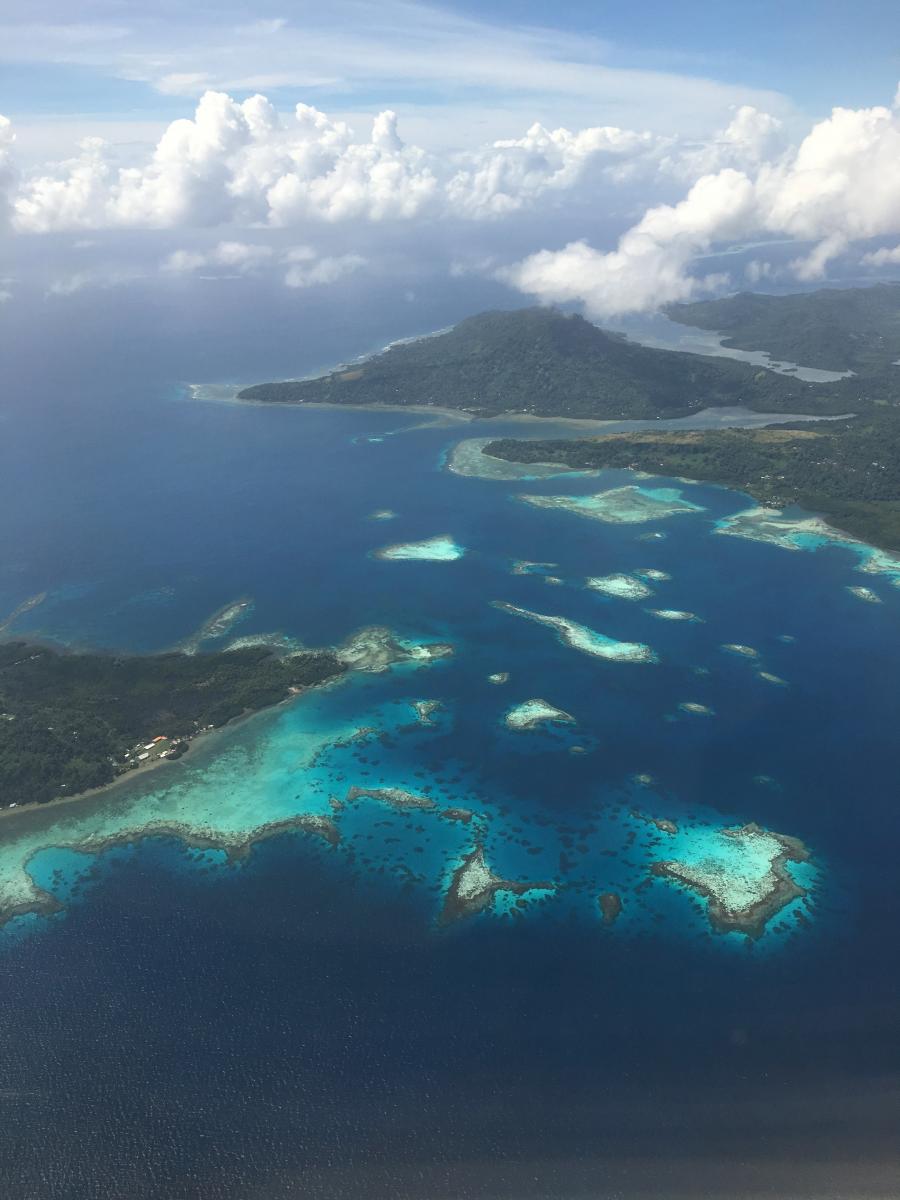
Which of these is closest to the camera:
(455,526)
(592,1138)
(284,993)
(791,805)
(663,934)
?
(592,1138)

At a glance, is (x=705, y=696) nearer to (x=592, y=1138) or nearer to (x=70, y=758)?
(x=592, y=1138)

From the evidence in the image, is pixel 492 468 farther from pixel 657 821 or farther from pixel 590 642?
pixel 657 821

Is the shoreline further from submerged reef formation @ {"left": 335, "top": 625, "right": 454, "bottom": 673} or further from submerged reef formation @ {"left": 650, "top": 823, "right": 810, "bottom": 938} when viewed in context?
submerged reef formation @ {"left": 650, "top": 823, "right": 810, "bottom": 938}

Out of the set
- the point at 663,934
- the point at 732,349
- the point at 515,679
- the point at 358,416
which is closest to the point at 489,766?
the point at 515,679

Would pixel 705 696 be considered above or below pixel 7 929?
above

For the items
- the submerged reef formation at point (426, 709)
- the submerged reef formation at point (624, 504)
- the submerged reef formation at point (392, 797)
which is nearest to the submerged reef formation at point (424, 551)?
the submerged reef formation at point (624, 504)

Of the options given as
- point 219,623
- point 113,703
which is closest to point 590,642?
point 219,623

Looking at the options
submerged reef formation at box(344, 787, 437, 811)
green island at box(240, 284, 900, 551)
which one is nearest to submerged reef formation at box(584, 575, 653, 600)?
green island at box(240, 284, 900, 551)
